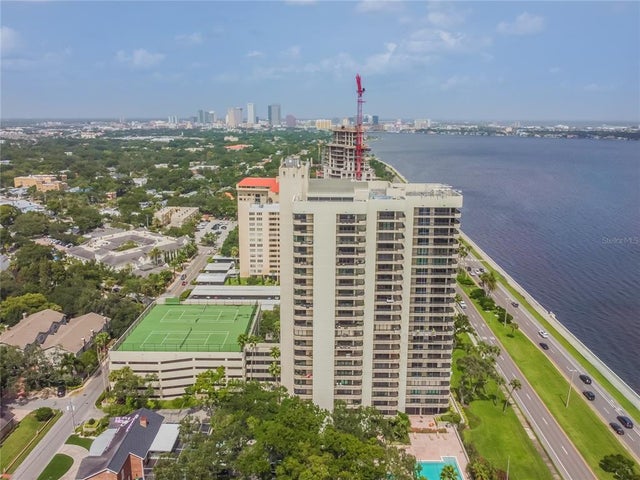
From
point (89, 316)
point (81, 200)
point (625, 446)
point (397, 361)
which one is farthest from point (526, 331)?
point (81, 200)

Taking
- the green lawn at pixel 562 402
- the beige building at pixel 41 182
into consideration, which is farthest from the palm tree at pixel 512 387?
the beige building at pixel 41 182

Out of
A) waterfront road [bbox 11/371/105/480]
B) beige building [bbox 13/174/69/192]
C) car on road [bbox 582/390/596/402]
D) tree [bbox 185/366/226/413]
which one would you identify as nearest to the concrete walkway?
waterfront road [bbox 11/371/105/480]

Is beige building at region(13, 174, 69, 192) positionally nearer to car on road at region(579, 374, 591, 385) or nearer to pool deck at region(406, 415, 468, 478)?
pool deck at region(406, 415, 468, 478)

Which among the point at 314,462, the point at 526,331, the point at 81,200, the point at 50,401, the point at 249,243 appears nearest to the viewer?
the point at 314,462

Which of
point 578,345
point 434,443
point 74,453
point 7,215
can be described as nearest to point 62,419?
point 74,453

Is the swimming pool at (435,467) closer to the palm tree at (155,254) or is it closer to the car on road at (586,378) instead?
the car on road at (586,378)

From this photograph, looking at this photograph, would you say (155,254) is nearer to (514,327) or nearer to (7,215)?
(7,215)

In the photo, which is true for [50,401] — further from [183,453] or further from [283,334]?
[283,334]
